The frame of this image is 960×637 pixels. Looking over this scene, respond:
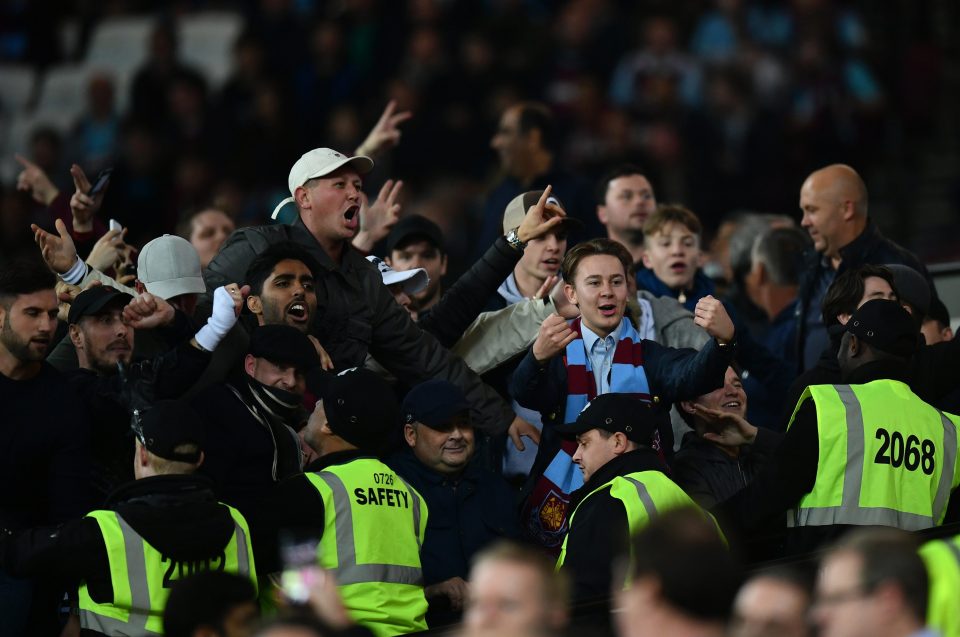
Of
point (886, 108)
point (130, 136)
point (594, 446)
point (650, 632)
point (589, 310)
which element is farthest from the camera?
point (886, 108)

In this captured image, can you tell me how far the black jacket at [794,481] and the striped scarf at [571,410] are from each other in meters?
0.58

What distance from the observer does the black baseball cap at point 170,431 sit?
6.14 m

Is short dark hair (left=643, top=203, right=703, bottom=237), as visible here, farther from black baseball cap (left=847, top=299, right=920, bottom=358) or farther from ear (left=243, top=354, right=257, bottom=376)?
ear (left=243, top=354, right=257, bottom=376)

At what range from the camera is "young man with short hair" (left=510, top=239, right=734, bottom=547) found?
7328mm

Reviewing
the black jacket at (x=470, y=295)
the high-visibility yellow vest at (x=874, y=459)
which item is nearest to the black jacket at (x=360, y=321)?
the black jacket at (x=470, y=295)

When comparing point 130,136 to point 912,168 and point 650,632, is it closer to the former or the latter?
point 912,168

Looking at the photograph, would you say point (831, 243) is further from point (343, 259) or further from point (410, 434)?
point (410, 434)

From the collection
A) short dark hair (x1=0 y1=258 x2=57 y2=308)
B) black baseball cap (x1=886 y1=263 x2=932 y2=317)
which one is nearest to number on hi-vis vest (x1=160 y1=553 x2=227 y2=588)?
short dark hair (x1=0 y1=258 x2=57 y2=308)

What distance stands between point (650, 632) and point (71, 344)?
12.8 ft

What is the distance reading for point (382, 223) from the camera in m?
9.03

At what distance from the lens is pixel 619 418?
675 centimetres

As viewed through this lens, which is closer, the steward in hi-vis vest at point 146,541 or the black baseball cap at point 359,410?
the steward in hi-vis vest at point 146,541

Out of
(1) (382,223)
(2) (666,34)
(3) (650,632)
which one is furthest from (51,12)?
(3) (650,632)

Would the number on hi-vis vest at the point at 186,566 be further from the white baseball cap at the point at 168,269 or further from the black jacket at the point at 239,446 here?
the white baseball cap at the point at 168,269
